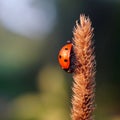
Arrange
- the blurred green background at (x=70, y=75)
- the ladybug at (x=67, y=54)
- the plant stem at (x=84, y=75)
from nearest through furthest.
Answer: the plant stem at (x=84, y=75) < the ladybug at (x=67, y=54) < the blurred green background at (x=70, y=75)

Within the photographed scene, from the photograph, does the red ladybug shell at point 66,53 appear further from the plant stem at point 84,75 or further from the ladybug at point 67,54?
the plant stem at point 84,75

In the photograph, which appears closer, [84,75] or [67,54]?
[84,75]

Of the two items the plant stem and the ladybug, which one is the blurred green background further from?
the plant stem

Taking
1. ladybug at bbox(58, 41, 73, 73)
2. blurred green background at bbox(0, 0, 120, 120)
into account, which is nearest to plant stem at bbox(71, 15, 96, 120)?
ladybug at bbox(58, 41, 73, 73)

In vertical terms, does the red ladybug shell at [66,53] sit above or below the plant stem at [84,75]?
above

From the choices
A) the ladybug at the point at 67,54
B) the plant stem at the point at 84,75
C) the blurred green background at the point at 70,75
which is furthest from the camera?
the blurred green background at the point at 70,75

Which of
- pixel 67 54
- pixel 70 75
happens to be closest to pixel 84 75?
pixel 67 54

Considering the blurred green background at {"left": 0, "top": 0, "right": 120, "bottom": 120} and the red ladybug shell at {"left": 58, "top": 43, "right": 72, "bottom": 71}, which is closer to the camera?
the red ladybug shell at {"left": 58, "top": 43, "right": 72, "bottom": 71}

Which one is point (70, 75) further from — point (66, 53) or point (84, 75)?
point (84, 75)

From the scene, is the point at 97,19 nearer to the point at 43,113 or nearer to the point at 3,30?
the point at 43,113

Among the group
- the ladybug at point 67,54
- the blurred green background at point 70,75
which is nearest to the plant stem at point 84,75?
the ladybug at point 67,54

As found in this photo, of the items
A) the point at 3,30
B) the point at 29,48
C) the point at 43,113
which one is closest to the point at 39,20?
the point at 29,48
